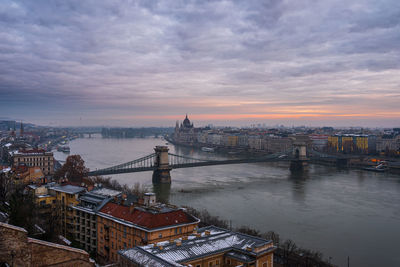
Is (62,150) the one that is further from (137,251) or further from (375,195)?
(137,251)

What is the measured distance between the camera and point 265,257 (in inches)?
241

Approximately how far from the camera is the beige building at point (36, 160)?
20103mm

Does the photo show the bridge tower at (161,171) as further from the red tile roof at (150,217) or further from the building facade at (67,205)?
the red tile roof at (150,217)

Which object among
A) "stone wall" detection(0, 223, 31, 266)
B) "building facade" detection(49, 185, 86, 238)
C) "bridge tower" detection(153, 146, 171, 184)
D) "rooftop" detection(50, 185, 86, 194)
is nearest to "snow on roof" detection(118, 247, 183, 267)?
"stone wall" detection(0, 223, 31, 266)

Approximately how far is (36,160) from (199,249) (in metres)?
17.1

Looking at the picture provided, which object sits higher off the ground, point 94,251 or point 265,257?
point 265,257

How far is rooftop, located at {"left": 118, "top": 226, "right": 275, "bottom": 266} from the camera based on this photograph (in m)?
5.46

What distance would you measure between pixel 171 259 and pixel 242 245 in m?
1.41

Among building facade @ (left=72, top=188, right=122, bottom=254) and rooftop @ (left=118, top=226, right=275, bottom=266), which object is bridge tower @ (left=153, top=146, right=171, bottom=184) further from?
rooftop @ (left=118, top=226, right=275, bottom=266)

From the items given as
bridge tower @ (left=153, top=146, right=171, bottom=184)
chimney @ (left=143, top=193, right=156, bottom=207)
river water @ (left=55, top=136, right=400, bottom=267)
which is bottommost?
river water @ (left=55, top=136, right=400, bottom=267)

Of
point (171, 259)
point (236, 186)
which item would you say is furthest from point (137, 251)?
point (236, 186)

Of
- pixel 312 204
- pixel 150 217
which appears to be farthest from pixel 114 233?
pixel 312 204

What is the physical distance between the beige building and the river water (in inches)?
150

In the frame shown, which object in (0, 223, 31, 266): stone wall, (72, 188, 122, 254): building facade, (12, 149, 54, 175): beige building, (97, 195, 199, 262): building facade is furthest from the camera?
(12, 149, 54, 175): beige building
